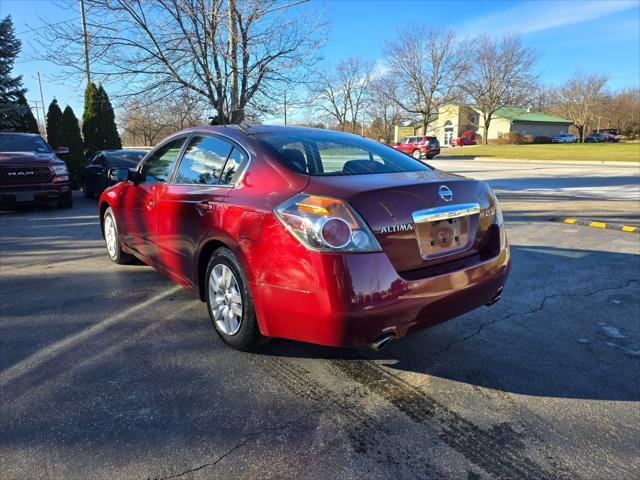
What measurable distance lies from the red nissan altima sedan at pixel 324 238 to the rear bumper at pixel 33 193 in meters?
7.11

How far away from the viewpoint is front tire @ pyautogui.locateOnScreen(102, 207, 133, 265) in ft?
17.2

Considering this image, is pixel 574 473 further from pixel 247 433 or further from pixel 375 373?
pixel 247 433

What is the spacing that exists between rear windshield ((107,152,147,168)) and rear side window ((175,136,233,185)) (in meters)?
8.20

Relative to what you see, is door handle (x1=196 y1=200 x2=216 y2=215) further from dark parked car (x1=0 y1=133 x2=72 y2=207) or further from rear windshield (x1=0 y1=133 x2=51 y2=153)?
rear windshield (x1=0 y1=133 x2=51 y2=153)

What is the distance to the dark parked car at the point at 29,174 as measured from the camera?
8.87 m

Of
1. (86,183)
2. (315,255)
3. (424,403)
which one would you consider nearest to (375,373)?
(424,403)

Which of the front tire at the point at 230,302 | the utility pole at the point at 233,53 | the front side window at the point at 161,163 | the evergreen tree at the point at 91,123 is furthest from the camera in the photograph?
the evergreen tree at the point at 91,123

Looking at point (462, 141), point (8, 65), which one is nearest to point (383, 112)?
point (462, 141)

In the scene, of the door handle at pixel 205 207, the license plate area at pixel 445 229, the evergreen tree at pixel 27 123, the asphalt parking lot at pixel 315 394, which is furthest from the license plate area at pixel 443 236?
the evergreen tree at pixel 27 123

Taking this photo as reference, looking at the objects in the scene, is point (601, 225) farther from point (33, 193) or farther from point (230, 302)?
point (33, 193)

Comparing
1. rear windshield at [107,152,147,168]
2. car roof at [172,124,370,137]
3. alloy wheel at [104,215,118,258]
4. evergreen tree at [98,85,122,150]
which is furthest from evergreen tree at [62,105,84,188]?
car roof at [172,124,370,137]

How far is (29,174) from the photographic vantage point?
9125mm

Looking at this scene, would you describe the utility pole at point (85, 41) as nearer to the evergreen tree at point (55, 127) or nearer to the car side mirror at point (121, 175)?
the evergreen tree at point (55, 127)

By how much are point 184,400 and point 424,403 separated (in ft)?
4.52
